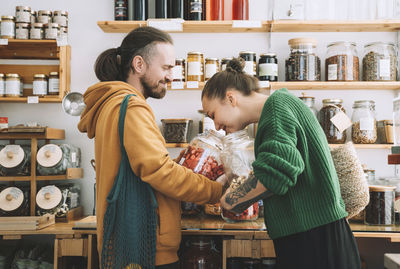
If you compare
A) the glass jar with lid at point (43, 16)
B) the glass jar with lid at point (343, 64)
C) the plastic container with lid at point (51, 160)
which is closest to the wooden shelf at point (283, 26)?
the glass jar with lid at point (343, 64)

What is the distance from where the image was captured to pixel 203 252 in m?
1.77

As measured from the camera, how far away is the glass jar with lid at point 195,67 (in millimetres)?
2428

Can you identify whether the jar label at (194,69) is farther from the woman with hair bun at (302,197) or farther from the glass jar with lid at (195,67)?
the woman with hair bun at (302,197)

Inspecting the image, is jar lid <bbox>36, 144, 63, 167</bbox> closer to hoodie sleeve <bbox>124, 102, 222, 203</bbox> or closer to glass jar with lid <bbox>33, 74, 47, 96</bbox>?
glass jar with lid <bbox>33, 74, 47, 96</bbox>

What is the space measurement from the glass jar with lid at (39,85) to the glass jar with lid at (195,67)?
1.02 meters

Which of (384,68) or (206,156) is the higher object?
(384,68)

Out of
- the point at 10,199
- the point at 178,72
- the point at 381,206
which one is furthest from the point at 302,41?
the point at 10,199

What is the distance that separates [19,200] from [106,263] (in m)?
1.42

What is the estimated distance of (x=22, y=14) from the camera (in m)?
2.56

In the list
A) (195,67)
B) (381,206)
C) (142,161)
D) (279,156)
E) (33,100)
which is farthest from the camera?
(33,100)

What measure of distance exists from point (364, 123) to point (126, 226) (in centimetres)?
182

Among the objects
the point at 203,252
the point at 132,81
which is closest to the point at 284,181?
the point at 132,81

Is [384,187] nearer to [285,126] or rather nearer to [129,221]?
[285,126]

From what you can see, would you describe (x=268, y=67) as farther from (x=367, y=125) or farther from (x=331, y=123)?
(x=367, y=125)
